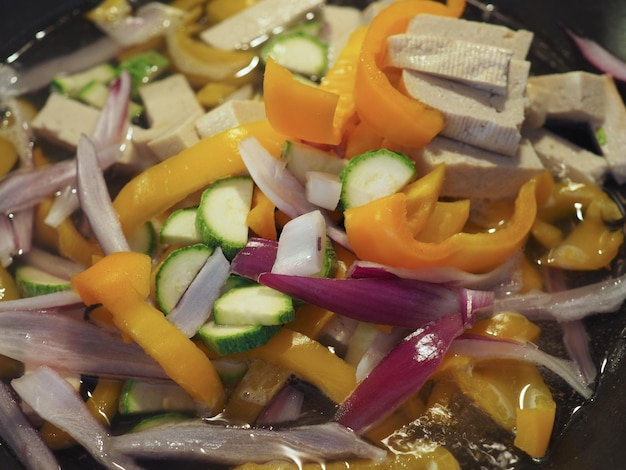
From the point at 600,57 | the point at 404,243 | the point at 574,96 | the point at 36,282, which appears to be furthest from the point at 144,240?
the point at 600,57

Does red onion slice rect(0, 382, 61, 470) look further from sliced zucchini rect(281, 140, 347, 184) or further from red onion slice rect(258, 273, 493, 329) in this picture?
sliced zucchini rect(281, 140, 347, 184)

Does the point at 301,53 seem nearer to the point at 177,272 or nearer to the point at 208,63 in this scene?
the point at 208,63

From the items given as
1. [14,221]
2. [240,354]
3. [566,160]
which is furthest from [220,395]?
[566,160]

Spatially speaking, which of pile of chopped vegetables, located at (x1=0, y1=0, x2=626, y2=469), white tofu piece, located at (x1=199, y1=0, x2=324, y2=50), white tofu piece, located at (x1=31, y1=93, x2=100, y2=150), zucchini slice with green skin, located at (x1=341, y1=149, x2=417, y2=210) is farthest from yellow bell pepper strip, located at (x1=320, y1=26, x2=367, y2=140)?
white tofu piece, located at (x1=31, y1=93, x2=100, y2=150)

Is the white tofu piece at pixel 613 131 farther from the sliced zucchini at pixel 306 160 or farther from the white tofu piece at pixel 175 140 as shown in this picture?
the white tofu piece at pixel 175 140

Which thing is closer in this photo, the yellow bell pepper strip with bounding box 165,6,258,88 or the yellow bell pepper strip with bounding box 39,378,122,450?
the yellow bell pepper strip with bounding box 39,378,122,450

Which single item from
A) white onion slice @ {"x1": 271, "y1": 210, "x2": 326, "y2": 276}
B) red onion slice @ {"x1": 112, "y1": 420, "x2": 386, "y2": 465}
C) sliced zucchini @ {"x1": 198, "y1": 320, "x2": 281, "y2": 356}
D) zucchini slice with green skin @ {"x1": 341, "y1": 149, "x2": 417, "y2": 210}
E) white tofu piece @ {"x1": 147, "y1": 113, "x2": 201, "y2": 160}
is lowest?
red onion slice @ {"x1": 112, "y1": 420, "x2": 386, "y2": 465}
